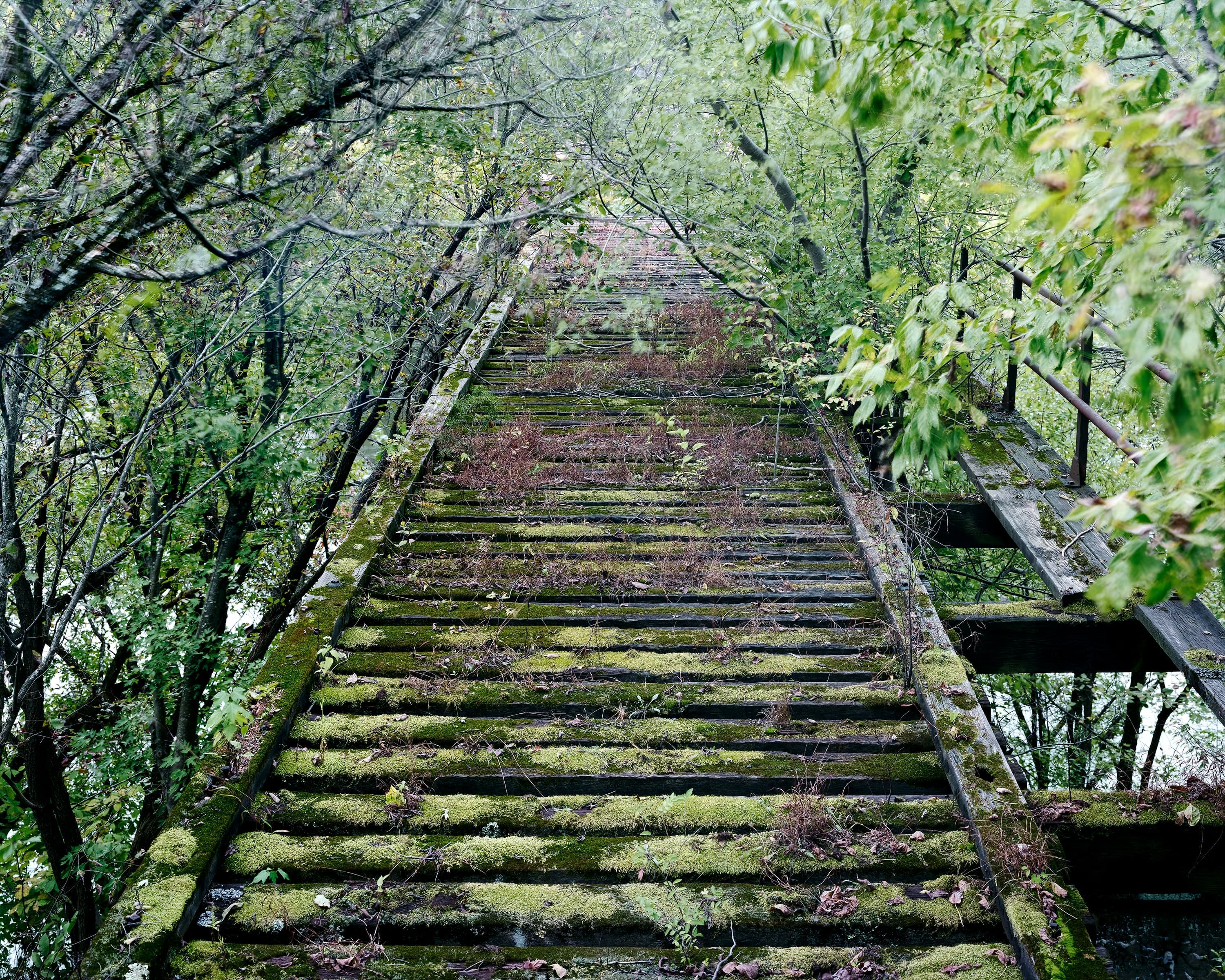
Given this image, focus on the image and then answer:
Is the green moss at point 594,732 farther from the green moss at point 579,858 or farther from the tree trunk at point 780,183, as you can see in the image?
the tree trunk at point 780,183

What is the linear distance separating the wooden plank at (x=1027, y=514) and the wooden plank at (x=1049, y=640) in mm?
159

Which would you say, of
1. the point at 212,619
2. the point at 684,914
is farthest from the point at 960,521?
the point at 212,619

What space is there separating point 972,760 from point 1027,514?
2453 millimetres

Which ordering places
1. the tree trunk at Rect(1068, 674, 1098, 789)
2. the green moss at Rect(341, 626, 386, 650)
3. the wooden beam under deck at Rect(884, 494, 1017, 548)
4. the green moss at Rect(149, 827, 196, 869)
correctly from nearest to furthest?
the green moss at Rect(149, 827, 196, 869)
the green moss at Rect(341, 626, 386, 650)
the wooden beam under deck at Rect(884, 494, 1017, 548)
the tree trunk at Rect(1068, 674, 1098, 789)

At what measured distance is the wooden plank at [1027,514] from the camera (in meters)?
5.29

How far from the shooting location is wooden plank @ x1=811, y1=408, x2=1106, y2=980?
3.25 m

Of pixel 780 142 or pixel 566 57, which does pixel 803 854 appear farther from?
pixel 566 57

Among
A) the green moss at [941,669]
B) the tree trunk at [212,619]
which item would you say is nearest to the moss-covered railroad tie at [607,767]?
the green moss at [941,669]

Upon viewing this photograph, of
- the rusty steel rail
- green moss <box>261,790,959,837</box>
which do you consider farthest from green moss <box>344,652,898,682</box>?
the rusty steel rail

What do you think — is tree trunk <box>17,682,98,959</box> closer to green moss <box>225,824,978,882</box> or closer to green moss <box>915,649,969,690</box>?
green moss <box>225,824,978,882</box>

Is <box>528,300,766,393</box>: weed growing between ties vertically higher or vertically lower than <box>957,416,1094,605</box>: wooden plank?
higher

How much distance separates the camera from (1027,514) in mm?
6047

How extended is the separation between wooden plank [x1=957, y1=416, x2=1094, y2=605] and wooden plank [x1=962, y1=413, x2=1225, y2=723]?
0.01 m

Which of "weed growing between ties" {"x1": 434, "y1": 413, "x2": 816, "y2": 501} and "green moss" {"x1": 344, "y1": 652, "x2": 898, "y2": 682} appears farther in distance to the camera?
"weed growing between ties" {"x1": 434, "y1": 413, "x2": 816, "y2": 501}
